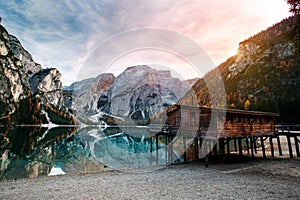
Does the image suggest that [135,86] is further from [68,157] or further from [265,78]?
[68,157]

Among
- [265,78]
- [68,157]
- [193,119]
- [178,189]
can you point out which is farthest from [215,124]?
[265,78]

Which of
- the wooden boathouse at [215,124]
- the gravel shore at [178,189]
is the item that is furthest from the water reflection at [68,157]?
the gravel shore at [178,189]

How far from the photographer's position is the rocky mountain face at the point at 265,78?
7838 centimetres

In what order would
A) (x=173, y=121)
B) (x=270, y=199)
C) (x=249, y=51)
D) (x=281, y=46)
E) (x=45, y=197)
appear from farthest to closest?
(x=249, y=51)
(x=281, y=46)
(x=173, y=121)
(x=45, y=197)
(x=270, y=199)

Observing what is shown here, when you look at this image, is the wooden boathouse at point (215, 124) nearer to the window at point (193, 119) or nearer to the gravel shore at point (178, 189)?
the window at point (193, 119)

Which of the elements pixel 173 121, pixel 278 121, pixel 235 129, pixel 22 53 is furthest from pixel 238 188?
pixel 22 53

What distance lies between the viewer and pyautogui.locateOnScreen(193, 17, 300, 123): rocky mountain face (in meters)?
78.4

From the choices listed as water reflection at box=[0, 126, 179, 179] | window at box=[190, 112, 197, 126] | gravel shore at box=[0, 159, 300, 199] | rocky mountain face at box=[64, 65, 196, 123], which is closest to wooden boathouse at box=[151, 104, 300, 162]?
window at box=[190, 112, 197, 126]

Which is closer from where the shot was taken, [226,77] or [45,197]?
[45,197]

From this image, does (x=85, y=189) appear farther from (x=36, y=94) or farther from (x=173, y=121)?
(x=36, y=94)

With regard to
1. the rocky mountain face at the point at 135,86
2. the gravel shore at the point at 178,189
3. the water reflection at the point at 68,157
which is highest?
the rocky mountain face at the point at 135,86

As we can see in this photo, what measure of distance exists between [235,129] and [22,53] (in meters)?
227

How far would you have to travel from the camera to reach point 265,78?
11431 cm

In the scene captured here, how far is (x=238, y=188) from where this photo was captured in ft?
39.3
